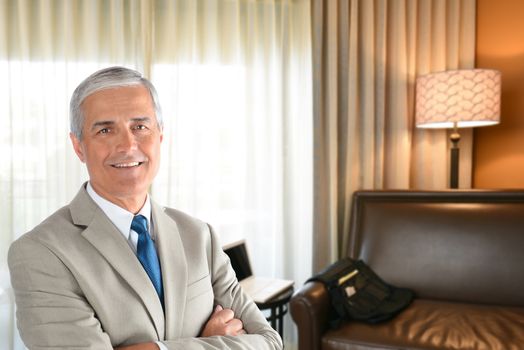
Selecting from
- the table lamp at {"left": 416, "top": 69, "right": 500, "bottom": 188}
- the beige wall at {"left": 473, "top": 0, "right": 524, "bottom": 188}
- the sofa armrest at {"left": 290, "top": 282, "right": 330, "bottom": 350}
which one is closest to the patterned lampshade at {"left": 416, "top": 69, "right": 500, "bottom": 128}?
the table lamp at {"left": 416, "top": 69, "right": 500, "bottom": 188}

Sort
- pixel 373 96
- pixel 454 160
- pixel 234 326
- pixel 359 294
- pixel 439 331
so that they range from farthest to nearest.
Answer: pixel 373 96, pixel 454 160, pixel 359 294, pixel 439 331, pixel 234 326

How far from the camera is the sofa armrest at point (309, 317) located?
1.95 metres

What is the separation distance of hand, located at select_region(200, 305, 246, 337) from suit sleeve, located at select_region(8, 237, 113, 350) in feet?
0.88

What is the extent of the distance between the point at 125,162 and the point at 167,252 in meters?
0.26

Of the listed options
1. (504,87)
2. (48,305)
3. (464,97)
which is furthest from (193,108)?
(504,87)

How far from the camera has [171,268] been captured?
1072mm

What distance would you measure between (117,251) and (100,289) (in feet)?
0.30

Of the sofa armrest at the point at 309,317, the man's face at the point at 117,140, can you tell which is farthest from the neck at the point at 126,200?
the sofa armrest at the point at 309,317

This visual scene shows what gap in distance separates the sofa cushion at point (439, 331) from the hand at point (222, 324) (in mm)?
924

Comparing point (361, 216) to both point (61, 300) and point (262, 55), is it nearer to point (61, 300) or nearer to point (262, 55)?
point (262, 55)

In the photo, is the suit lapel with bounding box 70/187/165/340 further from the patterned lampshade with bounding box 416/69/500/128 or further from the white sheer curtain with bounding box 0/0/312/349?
the patterned lampshade with bounding box 416/69/500/128

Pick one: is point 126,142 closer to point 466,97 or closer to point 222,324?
point 222,324

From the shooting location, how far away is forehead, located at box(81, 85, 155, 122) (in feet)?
3.24

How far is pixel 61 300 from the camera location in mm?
891
